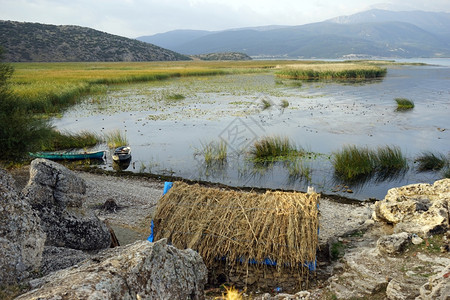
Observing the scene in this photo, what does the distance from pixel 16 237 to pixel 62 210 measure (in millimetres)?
3704

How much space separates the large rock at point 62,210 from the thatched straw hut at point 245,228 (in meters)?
1.70

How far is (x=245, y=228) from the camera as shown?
905 centimetres

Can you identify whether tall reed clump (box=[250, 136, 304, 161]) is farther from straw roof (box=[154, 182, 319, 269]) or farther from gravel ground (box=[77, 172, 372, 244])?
straw roof (box=[154, 182, 319, 269])

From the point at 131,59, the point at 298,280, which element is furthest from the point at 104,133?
the point at 131,59

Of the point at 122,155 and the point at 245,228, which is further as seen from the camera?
the point at 122,155

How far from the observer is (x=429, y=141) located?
23.6 m

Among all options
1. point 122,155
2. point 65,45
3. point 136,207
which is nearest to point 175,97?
point 122,155

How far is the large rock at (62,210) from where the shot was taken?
8680 mm

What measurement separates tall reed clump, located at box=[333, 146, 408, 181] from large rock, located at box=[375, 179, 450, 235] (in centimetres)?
621

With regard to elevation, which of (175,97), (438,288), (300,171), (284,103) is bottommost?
(300,171)

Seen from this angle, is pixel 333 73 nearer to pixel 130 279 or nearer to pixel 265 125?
pixel 265 125

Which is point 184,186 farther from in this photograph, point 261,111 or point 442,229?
point 261,111

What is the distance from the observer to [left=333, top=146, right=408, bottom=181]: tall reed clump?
59.0 ft

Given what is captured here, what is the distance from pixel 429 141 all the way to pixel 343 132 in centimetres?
578
